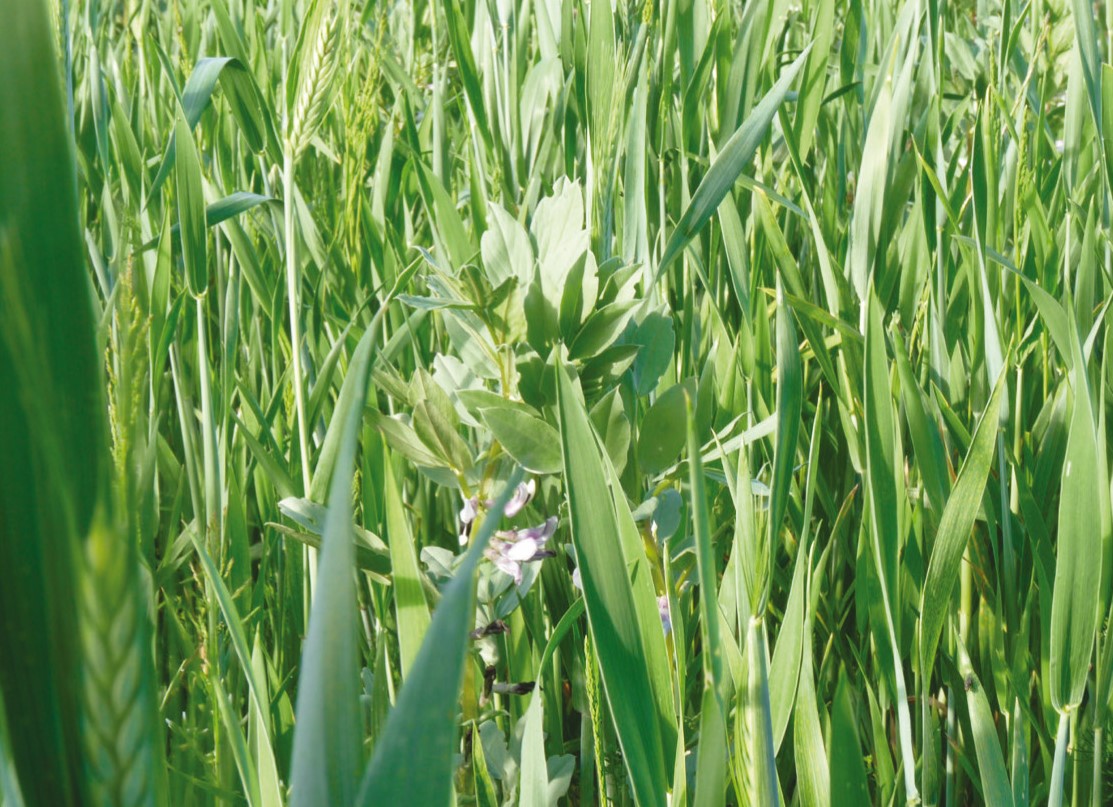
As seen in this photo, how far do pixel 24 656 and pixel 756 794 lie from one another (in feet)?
1.07

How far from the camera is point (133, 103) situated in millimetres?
1211

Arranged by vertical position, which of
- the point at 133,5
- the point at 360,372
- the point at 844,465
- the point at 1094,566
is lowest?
the point at 844,465

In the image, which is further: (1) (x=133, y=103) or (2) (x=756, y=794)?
(1) (x=133, y=103)

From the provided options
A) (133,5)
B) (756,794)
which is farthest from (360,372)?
Result: (133,5)

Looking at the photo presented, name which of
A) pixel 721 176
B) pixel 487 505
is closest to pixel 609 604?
pixel 487 505

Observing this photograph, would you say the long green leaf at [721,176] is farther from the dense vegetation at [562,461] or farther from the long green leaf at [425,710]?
→ the long green leaf at [425,710]

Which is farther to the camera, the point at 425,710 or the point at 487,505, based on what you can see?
the point at 487,505

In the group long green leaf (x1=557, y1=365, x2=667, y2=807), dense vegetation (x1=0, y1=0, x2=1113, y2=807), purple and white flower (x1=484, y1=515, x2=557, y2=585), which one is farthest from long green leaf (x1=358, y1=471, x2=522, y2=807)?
purple and white flower (x1=484, y1=515, x2=557, y2=585)

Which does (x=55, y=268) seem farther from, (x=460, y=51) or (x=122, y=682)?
(x=460, y=51)

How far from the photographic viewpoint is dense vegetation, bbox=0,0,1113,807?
17 cm

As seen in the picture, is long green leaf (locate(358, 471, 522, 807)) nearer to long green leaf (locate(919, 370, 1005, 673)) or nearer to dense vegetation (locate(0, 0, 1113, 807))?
dense vegetation (locate(0, 0, 1113, 807))

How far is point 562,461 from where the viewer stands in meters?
0.46

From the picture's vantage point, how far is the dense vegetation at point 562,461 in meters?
0.17

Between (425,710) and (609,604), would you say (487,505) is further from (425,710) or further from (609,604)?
(425,710)
